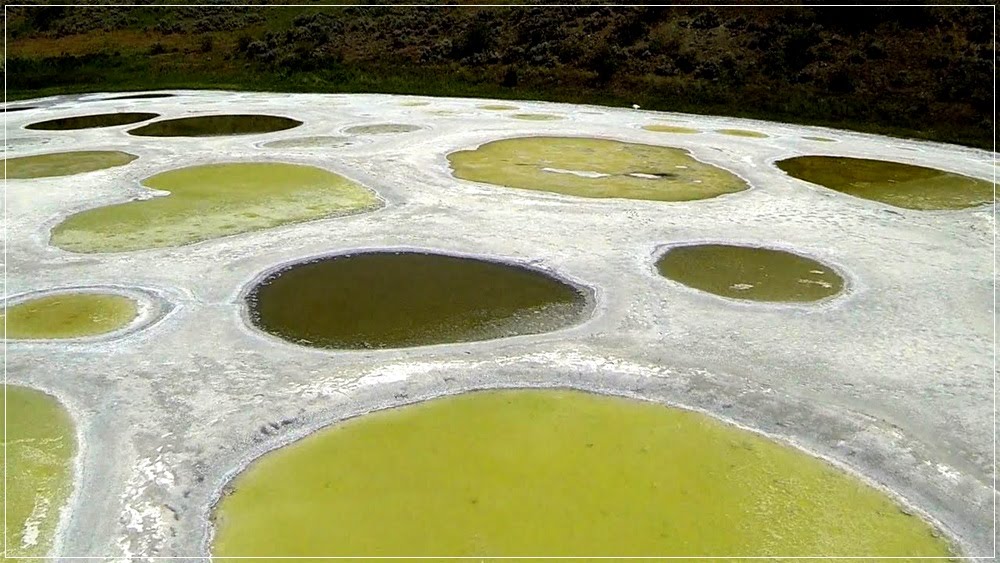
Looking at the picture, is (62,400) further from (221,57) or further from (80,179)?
(221,57)

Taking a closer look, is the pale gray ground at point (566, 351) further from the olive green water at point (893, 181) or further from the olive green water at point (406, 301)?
the olive green water at point (893, 181)

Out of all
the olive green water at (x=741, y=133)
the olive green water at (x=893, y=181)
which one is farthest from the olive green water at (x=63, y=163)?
the olive green water at (x=741, y=133)

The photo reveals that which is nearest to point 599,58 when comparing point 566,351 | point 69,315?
point 566,351

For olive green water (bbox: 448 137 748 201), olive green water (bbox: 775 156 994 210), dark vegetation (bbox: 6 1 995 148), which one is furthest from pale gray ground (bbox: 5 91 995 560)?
dark vegetation (bbox: 6 1 995 148)

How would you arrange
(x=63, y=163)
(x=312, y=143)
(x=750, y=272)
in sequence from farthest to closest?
(x=312, y=143)
(x=63, y=163)
(x=750, y=272)

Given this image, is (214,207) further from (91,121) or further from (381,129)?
(91,121)

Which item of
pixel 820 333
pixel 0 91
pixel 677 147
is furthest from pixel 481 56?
pixel 820 333
